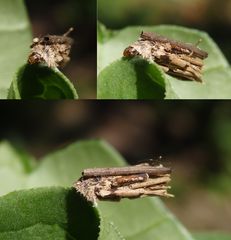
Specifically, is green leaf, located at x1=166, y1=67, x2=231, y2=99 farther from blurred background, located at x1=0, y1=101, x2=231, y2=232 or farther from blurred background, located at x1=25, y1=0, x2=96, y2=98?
blurred background, located at x1=0, y1=101, x2=231, y2=232

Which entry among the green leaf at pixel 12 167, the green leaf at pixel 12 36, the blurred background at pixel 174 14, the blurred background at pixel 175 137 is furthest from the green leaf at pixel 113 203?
the blurred background at pixel 175 137

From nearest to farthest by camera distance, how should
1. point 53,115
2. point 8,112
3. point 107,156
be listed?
point 107,156 → point 8,112 → point 53,115

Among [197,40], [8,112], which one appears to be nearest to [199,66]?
[197,40]

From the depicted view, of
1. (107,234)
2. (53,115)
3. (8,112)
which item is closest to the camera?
(107,234)

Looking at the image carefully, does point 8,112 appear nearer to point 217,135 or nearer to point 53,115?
point 53,115

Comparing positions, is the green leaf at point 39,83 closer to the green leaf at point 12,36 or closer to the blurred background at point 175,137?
the green leaf at point 12,36

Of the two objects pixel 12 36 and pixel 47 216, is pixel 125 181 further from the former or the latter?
pixel 12 36

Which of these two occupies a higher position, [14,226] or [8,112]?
[8,112]
